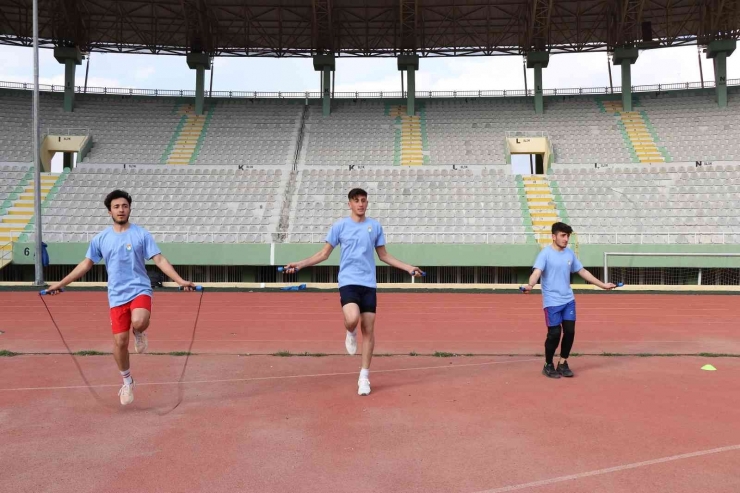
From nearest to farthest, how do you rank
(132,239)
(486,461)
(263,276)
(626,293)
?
(486,461) < (132,239) < (626,293) < (263,276)

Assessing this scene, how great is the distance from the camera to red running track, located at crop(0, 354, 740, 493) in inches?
136

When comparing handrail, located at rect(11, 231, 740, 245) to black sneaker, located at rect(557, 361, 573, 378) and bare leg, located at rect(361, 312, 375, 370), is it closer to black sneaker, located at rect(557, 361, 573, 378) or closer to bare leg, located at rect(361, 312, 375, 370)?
black sneaker, located at rect(557, 361, 573, 378)

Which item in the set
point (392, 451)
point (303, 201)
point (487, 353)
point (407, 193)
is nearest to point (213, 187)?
point (303, 201)

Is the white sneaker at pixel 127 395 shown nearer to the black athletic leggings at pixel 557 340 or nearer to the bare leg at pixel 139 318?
the bare leg at pixel 139 318

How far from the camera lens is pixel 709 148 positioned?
→ 27.2 m

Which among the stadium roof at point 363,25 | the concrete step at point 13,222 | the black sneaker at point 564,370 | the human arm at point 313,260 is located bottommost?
the black sneaker at point 564,370

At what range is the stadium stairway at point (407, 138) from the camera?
28.4 meters

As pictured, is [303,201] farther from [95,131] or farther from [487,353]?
[487,353]

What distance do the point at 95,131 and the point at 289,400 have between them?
2970cm

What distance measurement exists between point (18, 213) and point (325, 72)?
17.5 metres

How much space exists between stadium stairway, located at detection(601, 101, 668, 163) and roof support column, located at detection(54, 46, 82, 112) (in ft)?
99.3

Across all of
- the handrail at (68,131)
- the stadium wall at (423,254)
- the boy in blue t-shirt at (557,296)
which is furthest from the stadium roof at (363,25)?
the boy in blue t-shirt at (557,296)

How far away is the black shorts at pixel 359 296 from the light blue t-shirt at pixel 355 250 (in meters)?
0.04

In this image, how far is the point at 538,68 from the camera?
104 ft
